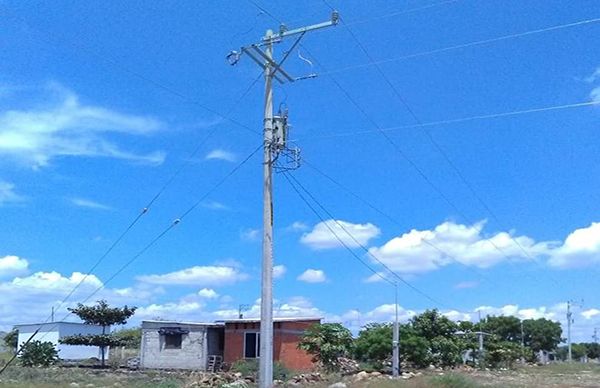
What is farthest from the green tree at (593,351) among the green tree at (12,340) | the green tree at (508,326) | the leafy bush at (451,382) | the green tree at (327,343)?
the leafy bush at (451,382)

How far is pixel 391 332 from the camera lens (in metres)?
37.4

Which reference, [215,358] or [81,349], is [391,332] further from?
[81,349]

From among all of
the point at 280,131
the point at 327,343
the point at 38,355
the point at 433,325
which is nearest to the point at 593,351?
the point at 433,325

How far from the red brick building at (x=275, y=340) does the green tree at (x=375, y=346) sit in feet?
9.96

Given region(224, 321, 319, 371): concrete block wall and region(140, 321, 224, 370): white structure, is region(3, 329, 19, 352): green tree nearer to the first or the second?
region(140, 321, 224, 370): white structure

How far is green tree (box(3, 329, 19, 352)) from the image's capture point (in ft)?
201

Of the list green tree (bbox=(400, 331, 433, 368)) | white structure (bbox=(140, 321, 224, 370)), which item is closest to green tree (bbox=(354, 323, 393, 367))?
green tree (bbox=(400, 331, 433, 368))

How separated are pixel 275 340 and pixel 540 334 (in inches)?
2443

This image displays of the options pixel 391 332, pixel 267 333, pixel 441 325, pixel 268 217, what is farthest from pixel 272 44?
pixel 441 325

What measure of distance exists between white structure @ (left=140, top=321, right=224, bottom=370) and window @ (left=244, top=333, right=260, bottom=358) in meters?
2.72

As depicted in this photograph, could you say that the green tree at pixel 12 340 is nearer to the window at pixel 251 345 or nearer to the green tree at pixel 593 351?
the window at pixel 251 345

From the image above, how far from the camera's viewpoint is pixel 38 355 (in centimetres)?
4097

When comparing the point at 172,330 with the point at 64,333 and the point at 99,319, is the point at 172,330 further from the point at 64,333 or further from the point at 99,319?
the point at 64,333

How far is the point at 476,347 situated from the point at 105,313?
25007 millimetres
